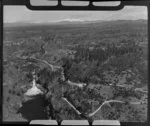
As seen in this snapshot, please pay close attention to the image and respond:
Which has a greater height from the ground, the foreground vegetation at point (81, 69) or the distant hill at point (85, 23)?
the distant hill at point (85, 23)

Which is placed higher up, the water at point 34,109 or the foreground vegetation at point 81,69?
the foreground vegetation at point 81,69

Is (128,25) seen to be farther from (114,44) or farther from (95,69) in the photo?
(95,69)

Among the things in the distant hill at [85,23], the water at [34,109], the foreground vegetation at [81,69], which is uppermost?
the distant hill at [85,23]

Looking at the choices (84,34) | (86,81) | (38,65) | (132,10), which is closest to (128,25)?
(132,10)

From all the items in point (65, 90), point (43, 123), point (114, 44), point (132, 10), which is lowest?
point (43, 123)

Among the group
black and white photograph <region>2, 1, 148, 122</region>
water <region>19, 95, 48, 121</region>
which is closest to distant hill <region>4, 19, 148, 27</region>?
black and white photograph <region>2, 1, 148, 122</region>

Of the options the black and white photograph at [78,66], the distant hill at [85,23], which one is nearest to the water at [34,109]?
the black and white photograph at [78,66]

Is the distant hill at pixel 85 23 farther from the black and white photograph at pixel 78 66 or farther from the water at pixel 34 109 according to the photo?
the water at pixel 34 109

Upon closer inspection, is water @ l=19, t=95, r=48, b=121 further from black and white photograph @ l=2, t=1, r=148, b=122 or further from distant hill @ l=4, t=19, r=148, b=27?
distant hill @ l=4, t=19, r=148, b=27
